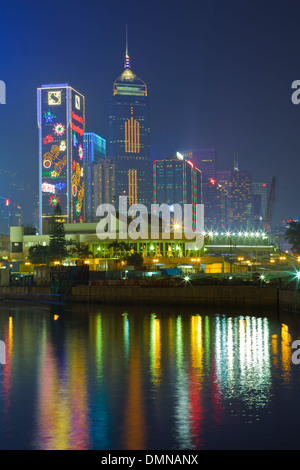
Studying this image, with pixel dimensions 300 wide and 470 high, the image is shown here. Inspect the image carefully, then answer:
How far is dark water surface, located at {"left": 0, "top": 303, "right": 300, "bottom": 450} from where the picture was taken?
27766 mm

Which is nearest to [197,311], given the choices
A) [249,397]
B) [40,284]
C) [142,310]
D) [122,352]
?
[142,310]

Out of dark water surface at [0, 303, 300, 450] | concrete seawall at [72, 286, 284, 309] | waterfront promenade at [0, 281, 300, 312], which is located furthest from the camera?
concrete seawall at [72, 286, 284, 309]

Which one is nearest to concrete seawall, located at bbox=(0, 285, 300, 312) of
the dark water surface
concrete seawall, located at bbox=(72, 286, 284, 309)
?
concrete seawall, located at bbox=(72, 286, 284, 309)

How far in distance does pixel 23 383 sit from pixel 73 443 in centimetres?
1296

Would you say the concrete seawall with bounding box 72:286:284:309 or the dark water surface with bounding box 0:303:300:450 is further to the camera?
the concrete seawall with bounding box 72:286:284:309

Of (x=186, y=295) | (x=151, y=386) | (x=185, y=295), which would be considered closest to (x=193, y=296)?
(x=186, y=295)

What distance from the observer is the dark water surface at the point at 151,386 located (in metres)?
27.8

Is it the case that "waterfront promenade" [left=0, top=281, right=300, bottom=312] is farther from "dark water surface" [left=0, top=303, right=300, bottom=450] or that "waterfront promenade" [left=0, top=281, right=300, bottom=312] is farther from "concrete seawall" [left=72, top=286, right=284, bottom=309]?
"dark water surface" [left=0, top=303, right=300, bottom=450]

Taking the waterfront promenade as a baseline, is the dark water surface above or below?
below

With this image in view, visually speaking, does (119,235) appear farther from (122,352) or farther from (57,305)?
(122,352)

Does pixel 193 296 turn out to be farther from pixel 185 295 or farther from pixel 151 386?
pixel 151 386

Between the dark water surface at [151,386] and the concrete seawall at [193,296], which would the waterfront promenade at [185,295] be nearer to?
the concrete seawall at [193,296]

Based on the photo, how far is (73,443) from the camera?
87.8 feet

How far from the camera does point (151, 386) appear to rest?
37.5 meters
